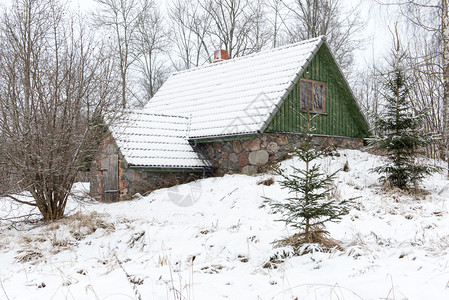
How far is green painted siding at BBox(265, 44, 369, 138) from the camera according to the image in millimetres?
12891

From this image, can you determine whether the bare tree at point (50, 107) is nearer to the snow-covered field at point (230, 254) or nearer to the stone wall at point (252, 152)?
the snow-covered field at point (230, 254)

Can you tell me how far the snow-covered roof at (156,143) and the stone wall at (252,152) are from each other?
1.54 feet

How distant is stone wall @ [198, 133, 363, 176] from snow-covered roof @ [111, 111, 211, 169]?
0.47 metres

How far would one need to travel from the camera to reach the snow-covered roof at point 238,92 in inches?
474

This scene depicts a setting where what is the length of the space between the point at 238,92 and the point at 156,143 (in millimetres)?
3297

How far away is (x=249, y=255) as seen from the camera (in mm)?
5352

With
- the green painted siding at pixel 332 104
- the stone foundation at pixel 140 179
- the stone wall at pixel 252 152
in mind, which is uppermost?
the green painted siding at pixel 332 104

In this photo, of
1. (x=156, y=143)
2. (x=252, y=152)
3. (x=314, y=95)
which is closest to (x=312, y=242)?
(x=252, y=152)

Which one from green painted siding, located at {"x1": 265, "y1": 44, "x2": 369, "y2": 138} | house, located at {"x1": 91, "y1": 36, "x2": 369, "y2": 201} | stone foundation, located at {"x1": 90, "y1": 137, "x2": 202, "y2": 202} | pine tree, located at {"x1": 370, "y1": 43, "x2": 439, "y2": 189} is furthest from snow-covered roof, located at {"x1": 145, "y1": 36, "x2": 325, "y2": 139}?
pine tree, located at {"x1": 370, "y1": 43, "x2": 439, "y2": 189}

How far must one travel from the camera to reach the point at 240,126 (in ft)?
39.3

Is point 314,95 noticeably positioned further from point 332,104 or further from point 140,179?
point 140,179

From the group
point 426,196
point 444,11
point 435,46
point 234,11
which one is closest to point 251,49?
point 234,11

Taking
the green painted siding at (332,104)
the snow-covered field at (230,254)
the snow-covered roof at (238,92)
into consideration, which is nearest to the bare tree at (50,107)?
the snow-covered field at (230,254)

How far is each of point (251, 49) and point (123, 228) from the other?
2036 centimetres
